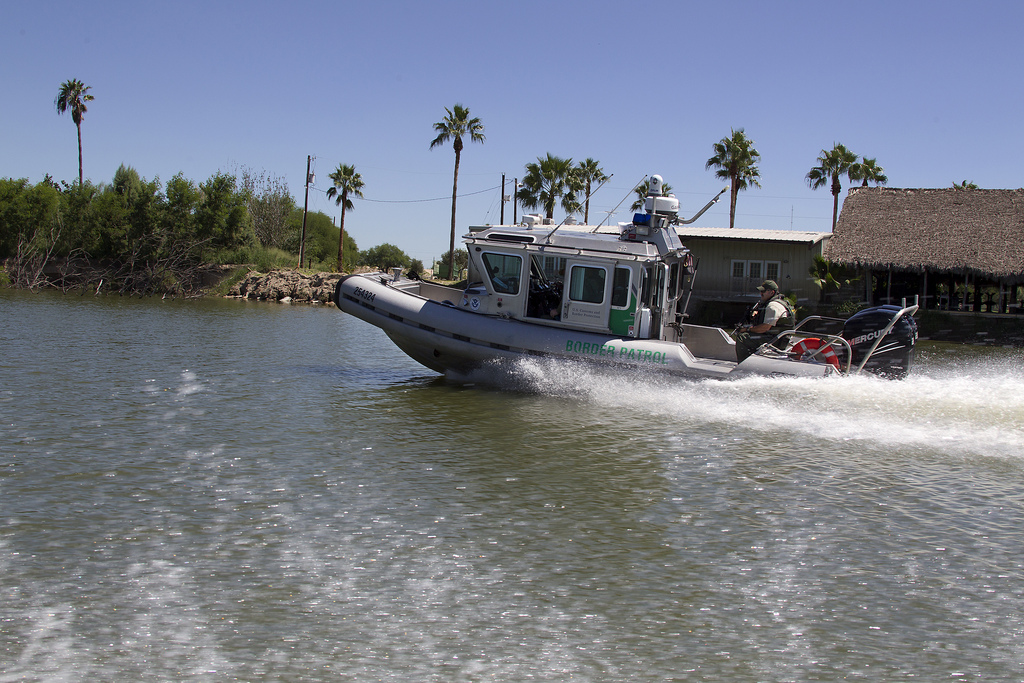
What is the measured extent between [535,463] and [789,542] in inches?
104

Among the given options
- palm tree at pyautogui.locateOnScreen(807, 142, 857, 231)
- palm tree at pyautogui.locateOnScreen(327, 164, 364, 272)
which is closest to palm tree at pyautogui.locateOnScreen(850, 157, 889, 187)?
palm tree at pyautogui.locateOnScreen(807, 142, 857, 231)

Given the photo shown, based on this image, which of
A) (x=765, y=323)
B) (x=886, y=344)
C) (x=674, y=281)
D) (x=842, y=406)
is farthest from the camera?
(x=674, y=281)

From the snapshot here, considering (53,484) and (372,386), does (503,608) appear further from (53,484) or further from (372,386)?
(372,386)

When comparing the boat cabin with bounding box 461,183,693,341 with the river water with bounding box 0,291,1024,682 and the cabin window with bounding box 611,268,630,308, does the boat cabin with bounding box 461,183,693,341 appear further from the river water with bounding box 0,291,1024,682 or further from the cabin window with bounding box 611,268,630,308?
the river water with bounding box 0,291,1024,682

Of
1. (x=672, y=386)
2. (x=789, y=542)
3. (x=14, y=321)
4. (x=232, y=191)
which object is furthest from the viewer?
(x=232, y=191)

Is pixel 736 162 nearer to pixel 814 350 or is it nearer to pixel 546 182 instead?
pixel 546 182

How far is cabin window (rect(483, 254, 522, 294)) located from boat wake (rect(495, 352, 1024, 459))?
48.0 inches

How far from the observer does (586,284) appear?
11391mm

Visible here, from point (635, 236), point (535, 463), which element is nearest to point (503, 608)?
point (535, 463)

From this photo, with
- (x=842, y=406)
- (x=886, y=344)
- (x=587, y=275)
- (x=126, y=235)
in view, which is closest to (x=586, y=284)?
(x=587, y=275)

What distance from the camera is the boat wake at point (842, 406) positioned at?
9.05 meters

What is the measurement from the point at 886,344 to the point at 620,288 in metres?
3.27

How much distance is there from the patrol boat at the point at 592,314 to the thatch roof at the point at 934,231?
16.2 metres

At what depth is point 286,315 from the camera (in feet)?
91.4
